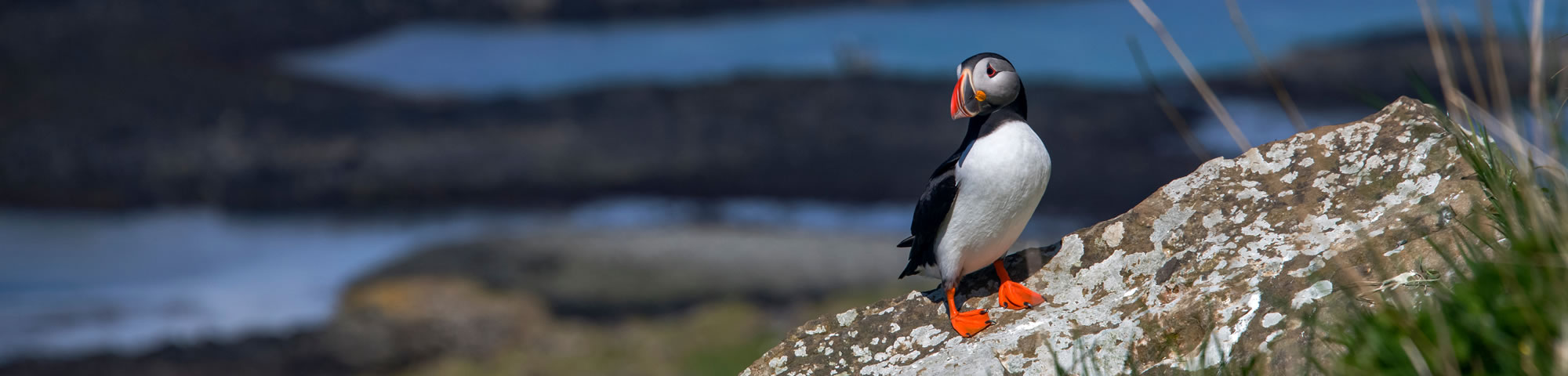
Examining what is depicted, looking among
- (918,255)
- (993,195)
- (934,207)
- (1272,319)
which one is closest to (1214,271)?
(1272,319)

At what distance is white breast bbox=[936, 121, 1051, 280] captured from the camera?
3758mm

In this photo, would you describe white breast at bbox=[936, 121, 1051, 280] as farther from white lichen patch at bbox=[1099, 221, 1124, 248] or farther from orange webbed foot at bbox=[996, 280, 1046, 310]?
white lichen patch at bbox=[1099, 221, 1124, 248]

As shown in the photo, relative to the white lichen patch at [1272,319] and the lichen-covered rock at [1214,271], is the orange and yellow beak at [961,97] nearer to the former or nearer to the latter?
the lichen-covered rock at [1214,271]

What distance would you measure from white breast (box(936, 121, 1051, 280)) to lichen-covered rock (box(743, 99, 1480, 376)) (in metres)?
0.23

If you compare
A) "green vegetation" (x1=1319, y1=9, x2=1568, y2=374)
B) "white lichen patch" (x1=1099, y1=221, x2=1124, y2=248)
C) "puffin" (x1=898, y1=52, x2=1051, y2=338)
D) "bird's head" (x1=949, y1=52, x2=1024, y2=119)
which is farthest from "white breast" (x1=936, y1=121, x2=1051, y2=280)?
"green vegetation" (x1=1319, y1=9, x2=1568, y2=374)

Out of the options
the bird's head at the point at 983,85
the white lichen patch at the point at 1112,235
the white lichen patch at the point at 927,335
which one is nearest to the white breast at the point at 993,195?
the bird's head at the point at 983,85

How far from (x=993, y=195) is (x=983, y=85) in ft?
1.38

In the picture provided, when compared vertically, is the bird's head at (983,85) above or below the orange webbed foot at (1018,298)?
above

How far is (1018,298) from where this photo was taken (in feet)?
12.6

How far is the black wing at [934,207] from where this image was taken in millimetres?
3941

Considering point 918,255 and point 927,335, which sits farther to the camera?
point 918,255

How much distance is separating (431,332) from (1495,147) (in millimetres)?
19472

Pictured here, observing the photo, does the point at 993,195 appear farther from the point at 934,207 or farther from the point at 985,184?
the point at 934,207

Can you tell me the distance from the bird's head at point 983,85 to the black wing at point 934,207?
0.67 feet
